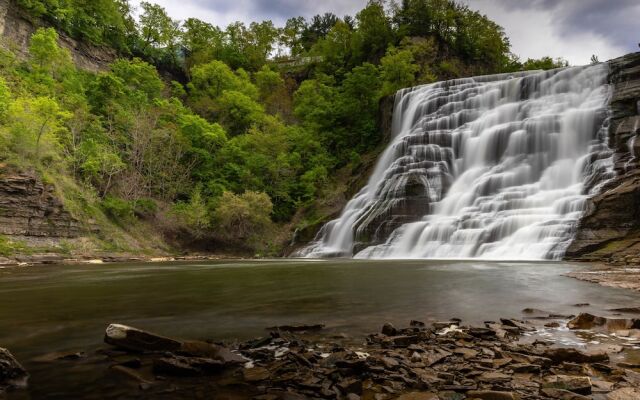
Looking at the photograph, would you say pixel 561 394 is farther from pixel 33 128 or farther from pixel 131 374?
pixel 33 128

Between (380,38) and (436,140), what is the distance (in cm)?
2900

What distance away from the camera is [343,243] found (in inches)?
1027

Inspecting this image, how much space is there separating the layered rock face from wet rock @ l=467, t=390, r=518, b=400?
22098 mm

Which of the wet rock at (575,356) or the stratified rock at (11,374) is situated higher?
the wet rock at (575,356)

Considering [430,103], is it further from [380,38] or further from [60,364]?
[60,364]

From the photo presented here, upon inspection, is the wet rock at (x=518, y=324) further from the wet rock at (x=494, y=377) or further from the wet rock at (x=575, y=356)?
the wet rock at (x=494, y=377)

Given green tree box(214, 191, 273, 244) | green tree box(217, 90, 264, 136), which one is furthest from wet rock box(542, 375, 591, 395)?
green tree box(217, 90, 264, 136)

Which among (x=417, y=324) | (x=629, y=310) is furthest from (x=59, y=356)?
(x=629, y=310)

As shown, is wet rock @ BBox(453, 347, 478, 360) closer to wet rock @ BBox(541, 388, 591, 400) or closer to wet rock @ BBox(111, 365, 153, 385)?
wet rock @ BBox(541, 388, 591, 400)

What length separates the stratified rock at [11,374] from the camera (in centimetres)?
268

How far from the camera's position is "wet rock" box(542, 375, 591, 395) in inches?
97.3

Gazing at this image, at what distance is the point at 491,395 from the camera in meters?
2.39

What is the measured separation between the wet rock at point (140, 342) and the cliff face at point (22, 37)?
4049 centimetres

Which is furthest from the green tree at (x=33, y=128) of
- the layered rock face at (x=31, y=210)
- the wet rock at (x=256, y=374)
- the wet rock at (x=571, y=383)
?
the wet rock at (x=571, y=383)
